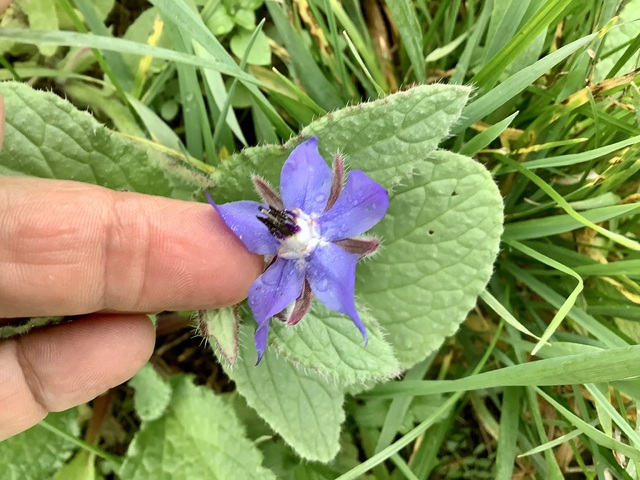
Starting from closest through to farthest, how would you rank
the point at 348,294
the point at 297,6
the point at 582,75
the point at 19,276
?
the point at 348,294
the point at 19,276
the point at 582,75
the point at 297,6

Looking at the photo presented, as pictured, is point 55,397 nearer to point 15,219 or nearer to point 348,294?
point 15,219

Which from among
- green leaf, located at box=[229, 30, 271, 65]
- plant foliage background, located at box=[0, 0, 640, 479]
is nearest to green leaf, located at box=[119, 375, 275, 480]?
plant foliage background, located at box=[0, 0, 640, 479]

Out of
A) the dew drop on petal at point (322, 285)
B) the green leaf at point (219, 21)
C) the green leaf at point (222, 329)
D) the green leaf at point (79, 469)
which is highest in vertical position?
the green leaf at point (219, 21)

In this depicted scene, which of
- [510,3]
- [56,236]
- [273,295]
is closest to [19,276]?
[56,236]

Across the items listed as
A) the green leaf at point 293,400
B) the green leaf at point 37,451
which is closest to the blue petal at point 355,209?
the green leaf at point 293,400

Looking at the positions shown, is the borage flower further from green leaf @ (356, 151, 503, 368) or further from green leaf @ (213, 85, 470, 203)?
green leaf @ (356, 151, 503, 368)

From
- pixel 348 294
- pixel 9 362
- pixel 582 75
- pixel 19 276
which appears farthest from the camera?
pixel 582 75

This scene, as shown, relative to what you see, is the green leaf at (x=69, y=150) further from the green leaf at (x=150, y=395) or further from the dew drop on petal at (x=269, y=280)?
the green leaf at (x=150, y=395)
